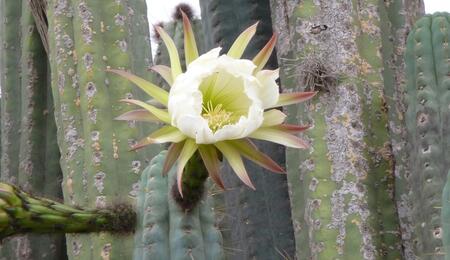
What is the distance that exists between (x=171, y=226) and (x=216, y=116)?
22.9 inches

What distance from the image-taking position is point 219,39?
439 cm

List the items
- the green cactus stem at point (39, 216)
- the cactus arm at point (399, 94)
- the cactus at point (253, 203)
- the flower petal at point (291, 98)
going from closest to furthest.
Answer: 1. the flower petal at point (291, 98)
2. the green cactus stem at point (39, 216)
3. the cactus arm at point (399, 94)
4. the cactus at point (253, 203)

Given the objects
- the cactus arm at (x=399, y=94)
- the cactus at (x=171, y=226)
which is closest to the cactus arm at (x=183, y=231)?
the cactus at (x=171, y=226)

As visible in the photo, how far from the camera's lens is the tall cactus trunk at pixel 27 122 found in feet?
15.8

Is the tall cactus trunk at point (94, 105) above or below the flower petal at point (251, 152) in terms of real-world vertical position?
above

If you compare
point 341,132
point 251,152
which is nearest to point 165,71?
point 251,152

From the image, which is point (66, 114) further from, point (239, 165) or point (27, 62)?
point (239, 165)

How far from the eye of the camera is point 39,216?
9.97 ft

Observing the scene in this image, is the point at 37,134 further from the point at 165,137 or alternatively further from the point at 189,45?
the point at 165,137

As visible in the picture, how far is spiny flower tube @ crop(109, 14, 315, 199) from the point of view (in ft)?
8.36

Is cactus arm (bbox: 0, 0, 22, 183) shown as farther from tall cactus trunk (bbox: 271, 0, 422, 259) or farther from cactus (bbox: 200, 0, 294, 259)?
tall cactus trunk (bbox: 271, 0, 422, 259)

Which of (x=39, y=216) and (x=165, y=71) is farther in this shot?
(x=39, y=216)

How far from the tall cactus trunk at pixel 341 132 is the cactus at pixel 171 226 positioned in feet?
1.92

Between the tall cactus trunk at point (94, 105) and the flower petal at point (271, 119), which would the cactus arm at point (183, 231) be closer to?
the flower petal at point (271, 119)
